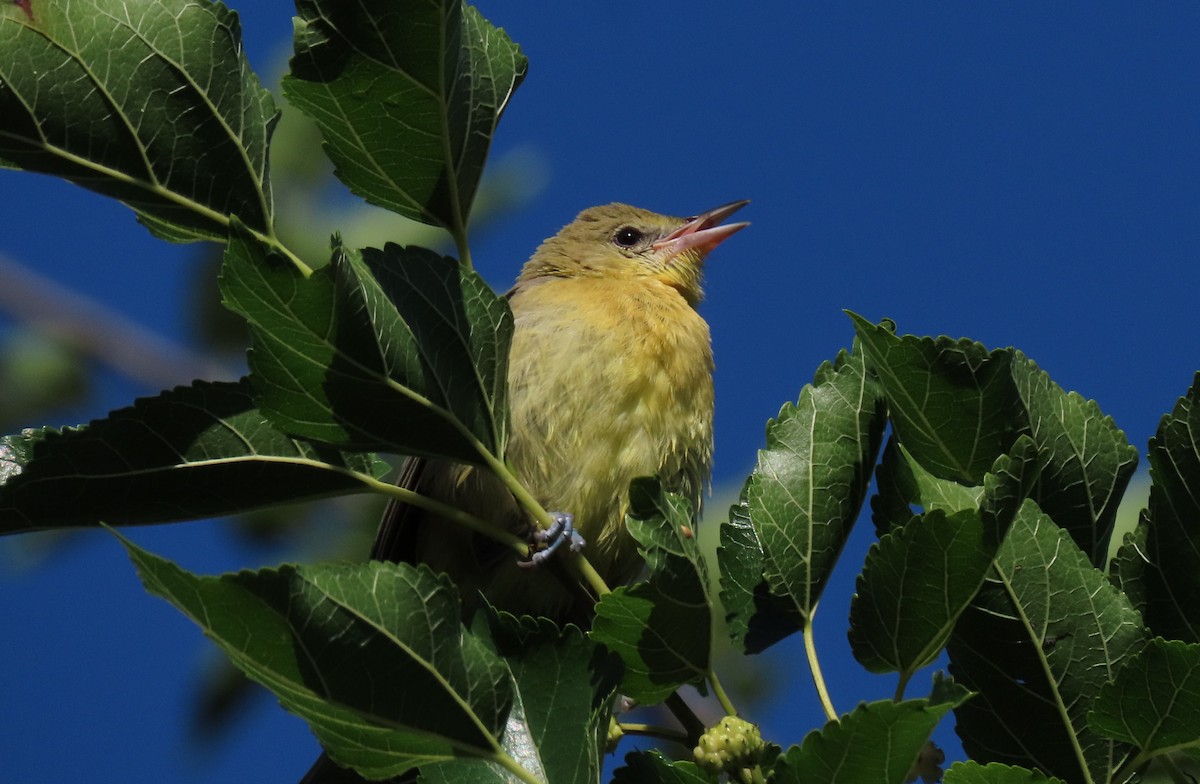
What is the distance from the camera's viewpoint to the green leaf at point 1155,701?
1.92m

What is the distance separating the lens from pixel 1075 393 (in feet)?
7.38

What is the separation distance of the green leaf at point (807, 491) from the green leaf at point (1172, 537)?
43cm

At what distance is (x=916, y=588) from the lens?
1.97m

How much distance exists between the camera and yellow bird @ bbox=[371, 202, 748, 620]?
4.03 meters

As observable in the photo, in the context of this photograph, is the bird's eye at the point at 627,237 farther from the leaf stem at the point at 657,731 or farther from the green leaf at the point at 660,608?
the green leaf at the point at 660,608

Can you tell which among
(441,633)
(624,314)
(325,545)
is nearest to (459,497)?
(624,314)

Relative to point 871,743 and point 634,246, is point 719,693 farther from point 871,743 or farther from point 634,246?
point 634,246

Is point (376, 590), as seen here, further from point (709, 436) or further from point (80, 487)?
point (709, 436)

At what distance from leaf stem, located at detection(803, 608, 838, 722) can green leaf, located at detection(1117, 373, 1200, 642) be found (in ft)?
1.61

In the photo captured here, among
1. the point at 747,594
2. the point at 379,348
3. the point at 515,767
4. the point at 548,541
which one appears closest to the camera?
the point at 515,767

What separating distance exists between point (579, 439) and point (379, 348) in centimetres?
193

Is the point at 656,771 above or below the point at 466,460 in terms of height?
below

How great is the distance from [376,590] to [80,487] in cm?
65

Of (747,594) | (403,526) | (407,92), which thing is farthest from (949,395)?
(403,526)
